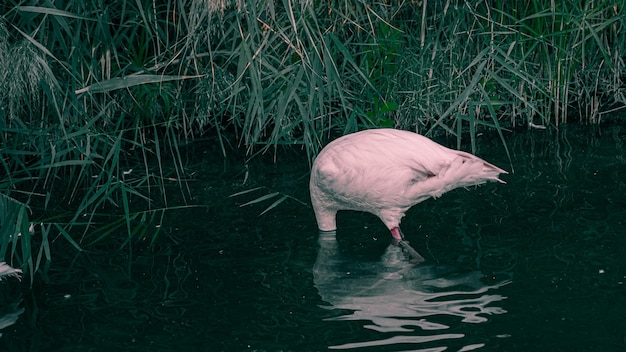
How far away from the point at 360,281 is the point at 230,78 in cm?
175

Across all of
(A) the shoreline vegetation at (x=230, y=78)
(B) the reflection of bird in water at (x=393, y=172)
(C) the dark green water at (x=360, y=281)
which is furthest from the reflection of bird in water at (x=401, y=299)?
(A) the shoreline vegetation at (x=230, y=78)

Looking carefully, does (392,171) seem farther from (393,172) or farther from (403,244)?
(403,244)

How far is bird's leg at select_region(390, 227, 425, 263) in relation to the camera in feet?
11.3

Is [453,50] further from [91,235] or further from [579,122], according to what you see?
[91,235]

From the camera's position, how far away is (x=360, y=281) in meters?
3.28

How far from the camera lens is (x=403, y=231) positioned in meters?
3.72

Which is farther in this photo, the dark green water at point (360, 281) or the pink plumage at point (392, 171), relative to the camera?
the pink plumage at point (392, 171)

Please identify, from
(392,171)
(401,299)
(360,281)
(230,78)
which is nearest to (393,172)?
(392,171)

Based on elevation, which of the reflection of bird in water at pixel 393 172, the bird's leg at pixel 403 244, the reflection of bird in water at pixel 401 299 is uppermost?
the reflection of bird in water at pixel 393 172

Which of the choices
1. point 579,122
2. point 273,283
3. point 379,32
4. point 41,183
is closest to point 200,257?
point 273,283

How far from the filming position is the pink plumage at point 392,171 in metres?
3.49

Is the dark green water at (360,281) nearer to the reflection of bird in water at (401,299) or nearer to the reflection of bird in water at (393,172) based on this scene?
the reflection of bird in water at (401,299)

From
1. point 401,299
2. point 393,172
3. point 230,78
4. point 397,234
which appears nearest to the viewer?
point 401,299

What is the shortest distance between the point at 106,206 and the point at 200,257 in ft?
2.44
